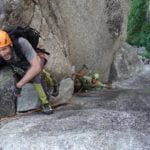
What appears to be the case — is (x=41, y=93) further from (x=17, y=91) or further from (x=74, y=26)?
(x=74, y=26)

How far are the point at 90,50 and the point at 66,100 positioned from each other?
2502mm

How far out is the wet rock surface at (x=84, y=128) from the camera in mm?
4996

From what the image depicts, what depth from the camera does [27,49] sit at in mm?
5707

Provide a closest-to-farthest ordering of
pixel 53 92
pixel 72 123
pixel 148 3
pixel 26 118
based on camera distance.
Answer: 1. pixel 72 123
2. pixel 26 118
3. pixel 53 92
4. pixel 148 3

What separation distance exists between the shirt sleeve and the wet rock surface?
1053 mm

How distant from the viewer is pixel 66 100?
7.16m

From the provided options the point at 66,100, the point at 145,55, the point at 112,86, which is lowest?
the point at 145,55

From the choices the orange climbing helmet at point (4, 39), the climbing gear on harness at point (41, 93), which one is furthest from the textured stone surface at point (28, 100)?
the orange climbing helmet at point (4, 39)

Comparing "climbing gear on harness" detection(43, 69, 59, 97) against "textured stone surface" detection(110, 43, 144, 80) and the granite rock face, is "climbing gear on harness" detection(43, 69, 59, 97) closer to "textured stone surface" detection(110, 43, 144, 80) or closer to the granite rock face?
the granite rock face

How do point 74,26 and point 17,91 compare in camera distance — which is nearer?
point 17,91

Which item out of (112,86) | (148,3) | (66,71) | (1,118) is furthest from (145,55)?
(1,118)

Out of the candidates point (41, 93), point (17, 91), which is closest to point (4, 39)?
point (17, 91)

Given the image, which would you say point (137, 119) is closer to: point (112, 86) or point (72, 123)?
point (72, 123)

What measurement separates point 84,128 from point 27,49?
1.53 meters
